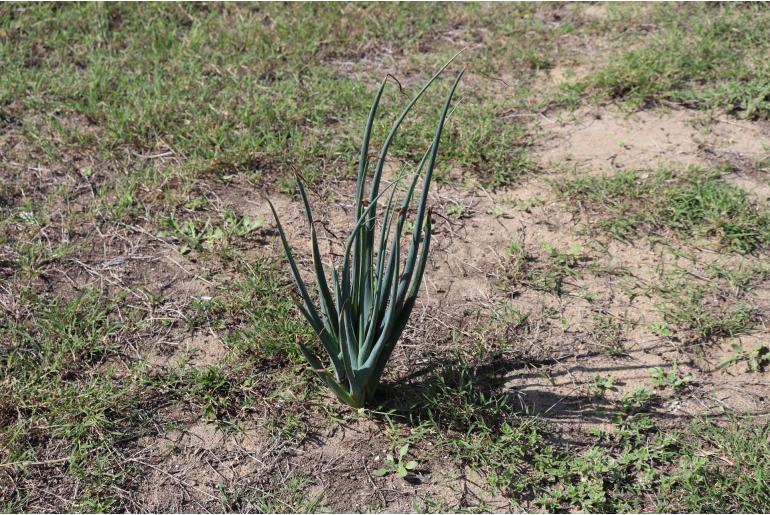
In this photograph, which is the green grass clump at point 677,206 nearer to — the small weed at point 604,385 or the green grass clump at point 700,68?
the green grass clump at point 700,68

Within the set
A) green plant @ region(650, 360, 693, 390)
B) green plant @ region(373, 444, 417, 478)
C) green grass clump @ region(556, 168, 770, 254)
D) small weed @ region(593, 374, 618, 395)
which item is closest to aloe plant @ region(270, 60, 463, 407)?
green plant @ region(373, 444, 417, 478)

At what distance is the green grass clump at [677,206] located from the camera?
10.4 feet

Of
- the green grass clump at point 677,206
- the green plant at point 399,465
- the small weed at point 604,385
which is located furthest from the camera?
the green grass clump at point 677,206

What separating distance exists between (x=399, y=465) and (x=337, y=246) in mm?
1097

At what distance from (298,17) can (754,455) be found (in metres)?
3.39

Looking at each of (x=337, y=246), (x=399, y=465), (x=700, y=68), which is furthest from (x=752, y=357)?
(x=700, y=68)

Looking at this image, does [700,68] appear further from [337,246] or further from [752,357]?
[337,246]

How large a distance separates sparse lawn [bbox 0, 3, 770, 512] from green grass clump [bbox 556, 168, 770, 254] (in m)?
0.01

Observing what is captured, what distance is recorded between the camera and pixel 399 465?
234 cm

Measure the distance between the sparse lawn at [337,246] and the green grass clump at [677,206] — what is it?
0.04 ft

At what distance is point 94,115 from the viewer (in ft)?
12.4

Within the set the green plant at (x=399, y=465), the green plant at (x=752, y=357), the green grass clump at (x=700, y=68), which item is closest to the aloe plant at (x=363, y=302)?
the green plant at (x=399, y=465)

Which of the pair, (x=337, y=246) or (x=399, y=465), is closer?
(x=399, y=465)

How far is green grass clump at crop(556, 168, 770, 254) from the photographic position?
3.17m
